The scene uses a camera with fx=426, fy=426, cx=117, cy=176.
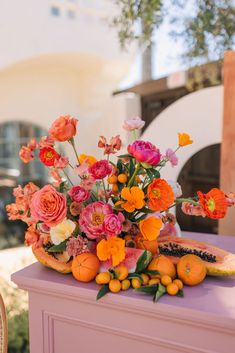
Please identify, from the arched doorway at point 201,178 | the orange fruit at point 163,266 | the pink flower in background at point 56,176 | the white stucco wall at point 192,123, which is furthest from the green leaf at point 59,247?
the arched doorway at point 201,178

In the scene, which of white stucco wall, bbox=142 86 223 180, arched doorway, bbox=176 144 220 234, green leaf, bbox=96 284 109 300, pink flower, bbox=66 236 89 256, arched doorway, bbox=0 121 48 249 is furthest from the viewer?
arched doorway, bbox=0 121 48 249

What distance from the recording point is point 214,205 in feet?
4.78

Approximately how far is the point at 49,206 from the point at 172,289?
49 centimetres

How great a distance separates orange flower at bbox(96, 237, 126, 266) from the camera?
143cm

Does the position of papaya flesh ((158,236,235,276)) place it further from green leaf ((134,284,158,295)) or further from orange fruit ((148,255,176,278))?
green leaf ((134,284,158,295))

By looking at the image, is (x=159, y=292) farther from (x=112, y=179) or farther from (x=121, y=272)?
(x=112, y=179)

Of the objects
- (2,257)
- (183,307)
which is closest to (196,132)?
(183,307)

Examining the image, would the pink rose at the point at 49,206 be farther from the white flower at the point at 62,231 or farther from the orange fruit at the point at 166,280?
the orange fruit at the point at 166,280

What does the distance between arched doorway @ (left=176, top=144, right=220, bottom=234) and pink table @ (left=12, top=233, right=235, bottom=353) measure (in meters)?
4.05

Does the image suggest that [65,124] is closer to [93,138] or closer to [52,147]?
[52,147]

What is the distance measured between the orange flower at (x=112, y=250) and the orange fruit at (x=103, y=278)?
45mm

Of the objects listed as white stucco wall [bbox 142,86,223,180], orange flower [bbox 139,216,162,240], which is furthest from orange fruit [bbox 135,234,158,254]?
white stucco wall [bbox 142,86,223,180]

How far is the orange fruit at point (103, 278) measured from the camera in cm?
143

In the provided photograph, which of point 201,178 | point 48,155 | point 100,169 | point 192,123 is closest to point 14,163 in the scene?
point 201,178
